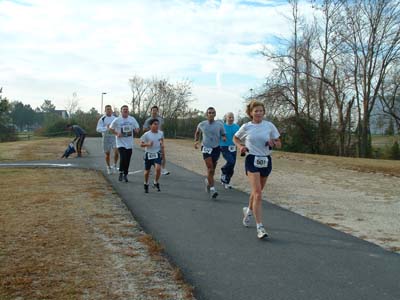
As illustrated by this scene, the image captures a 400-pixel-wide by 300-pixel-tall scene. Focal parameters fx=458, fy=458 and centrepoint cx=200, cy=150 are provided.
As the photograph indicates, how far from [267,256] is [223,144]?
605cm

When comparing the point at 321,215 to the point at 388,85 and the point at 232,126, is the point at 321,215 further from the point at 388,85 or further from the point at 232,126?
the point at 388,85

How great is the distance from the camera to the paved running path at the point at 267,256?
170 inches

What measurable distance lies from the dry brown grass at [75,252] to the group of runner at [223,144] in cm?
168

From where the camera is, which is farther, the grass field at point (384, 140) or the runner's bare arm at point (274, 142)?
the grass field at point (384, 140)

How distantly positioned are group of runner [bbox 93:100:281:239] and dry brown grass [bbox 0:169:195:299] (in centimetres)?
168

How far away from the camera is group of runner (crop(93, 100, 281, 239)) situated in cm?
661

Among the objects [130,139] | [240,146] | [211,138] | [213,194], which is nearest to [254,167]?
[240,146]

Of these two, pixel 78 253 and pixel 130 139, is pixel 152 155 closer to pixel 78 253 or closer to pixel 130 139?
pixel 130 139

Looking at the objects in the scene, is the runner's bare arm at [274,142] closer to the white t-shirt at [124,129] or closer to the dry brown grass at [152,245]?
the dry brown grass at [152,245]

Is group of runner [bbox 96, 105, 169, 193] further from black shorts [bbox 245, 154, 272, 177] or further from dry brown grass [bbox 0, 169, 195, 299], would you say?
black shorts [bbox 245, 154, 272, 177]

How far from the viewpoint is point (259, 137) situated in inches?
262

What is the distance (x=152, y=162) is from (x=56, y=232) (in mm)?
4398

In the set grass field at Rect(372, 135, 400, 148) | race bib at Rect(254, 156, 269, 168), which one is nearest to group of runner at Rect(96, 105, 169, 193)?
race bib at Rect(254, 156, 269, 168)

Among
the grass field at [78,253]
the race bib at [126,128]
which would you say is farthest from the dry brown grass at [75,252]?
the race bib at [126,128]
